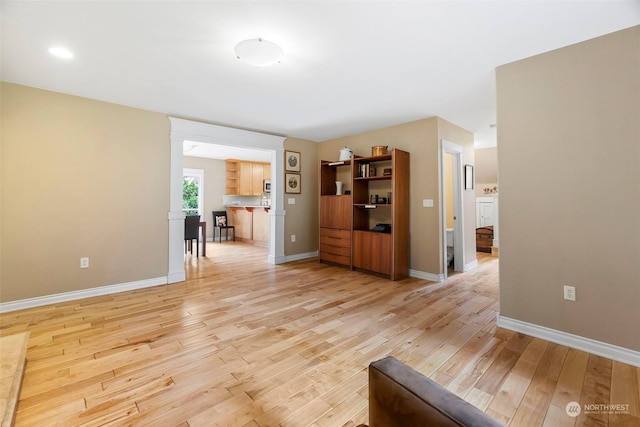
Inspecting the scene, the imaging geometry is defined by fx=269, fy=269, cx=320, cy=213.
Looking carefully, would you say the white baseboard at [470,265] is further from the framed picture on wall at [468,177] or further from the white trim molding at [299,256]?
the white trim molding at [299,256]

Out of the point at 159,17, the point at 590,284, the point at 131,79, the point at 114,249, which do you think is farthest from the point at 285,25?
the point at 114,249

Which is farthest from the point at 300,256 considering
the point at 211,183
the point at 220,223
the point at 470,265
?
the point at 211,183

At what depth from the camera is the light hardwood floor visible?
1.49 meters

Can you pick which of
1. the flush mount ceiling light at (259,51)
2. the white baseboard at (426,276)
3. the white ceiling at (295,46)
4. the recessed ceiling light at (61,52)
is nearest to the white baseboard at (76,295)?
the white ceiling at (295,46)

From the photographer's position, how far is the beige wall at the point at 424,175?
13.0 feet

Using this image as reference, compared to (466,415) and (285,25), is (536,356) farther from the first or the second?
(285,25)

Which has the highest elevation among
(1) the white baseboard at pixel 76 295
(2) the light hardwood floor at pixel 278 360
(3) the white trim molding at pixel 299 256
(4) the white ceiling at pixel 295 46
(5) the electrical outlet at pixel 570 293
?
(4) the white ceiling at pixel 295 46

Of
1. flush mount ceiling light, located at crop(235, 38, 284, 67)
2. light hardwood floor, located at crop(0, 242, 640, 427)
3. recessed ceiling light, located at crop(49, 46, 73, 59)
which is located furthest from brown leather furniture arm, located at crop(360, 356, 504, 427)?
recessed ceiling light, located at crop(49, 46, 73, 59)

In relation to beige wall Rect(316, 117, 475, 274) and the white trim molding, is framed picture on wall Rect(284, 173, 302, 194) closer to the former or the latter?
the white trim molding

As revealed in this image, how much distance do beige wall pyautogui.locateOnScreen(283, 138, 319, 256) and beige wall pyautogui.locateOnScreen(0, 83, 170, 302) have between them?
7.27 ft

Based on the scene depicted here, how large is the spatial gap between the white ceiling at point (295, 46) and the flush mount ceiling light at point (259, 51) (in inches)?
3.0

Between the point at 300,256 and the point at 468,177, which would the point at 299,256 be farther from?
the point at 468,177

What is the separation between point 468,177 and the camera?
15.3 feet

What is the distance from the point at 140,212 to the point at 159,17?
8.49 ft
